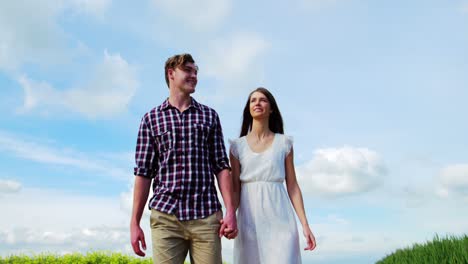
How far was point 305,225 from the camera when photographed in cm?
509

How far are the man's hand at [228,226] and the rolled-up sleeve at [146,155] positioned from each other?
0.76 m

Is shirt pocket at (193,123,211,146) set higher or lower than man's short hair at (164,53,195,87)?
lower

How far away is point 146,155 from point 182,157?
365 millimetres

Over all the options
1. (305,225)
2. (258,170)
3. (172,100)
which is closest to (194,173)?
(172,100)

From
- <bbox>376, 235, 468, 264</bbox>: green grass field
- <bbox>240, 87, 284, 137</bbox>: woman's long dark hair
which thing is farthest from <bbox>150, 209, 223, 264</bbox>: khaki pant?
<bbox>376, 235, 468, 264</bbox>: green grass field

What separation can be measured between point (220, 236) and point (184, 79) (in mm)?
1378

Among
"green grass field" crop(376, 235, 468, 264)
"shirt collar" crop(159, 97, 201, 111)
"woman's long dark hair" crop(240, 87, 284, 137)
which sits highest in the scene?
"woman's long dark hair" crop(240, 87, 284, 137)

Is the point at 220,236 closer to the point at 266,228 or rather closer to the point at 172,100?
the point at 266,228

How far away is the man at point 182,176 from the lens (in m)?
4.25

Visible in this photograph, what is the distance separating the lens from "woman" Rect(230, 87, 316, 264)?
16.5ft

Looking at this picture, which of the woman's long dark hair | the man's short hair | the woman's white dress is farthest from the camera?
the woman's long dark hair

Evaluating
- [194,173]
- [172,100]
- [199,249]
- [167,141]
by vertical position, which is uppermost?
[172,100]

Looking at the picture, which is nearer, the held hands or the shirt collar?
the shirt collar

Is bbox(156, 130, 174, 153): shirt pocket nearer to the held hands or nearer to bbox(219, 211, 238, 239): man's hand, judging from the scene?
bbox(219, 211, 238, 239): man's hand
